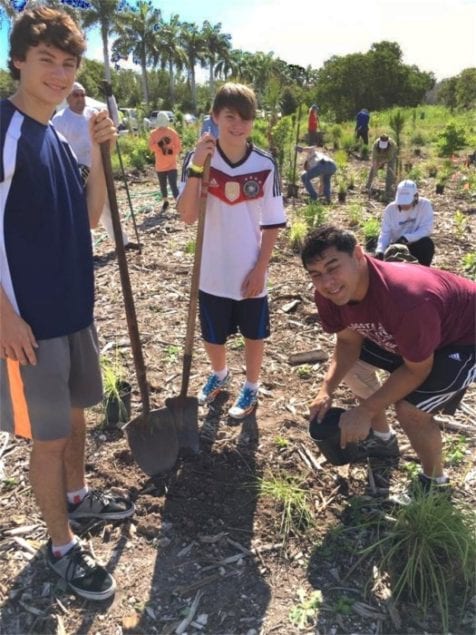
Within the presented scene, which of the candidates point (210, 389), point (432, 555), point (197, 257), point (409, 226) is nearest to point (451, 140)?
point (409, 226)

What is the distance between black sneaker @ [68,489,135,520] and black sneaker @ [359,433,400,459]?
1.33 metres

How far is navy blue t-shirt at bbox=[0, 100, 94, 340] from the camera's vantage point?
1.73 metres

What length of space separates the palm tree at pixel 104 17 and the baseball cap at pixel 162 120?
31567mm

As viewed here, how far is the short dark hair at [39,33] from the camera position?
5.88ft

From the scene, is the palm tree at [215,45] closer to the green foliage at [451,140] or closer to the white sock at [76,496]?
the green foliage at [451,140]

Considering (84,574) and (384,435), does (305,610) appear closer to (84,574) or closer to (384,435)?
(84,574)

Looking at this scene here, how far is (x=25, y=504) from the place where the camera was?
263 cm

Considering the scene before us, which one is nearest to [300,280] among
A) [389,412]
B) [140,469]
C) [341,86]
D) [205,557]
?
[389,412]

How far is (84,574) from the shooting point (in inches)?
83.7

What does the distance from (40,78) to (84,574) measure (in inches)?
74.8

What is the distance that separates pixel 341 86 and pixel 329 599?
43249 millimetres

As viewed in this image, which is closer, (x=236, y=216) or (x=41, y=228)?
(x=41, y=228)

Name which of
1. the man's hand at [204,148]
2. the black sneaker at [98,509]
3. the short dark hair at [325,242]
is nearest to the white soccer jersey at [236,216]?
the man's hand at [204,148]

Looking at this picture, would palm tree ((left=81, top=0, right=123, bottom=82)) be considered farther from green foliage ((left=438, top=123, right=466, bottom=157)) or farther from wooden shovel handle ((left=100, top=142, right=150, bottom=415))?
wooden shovel handle ((left=100, top=142, right=150, bottom=415))
